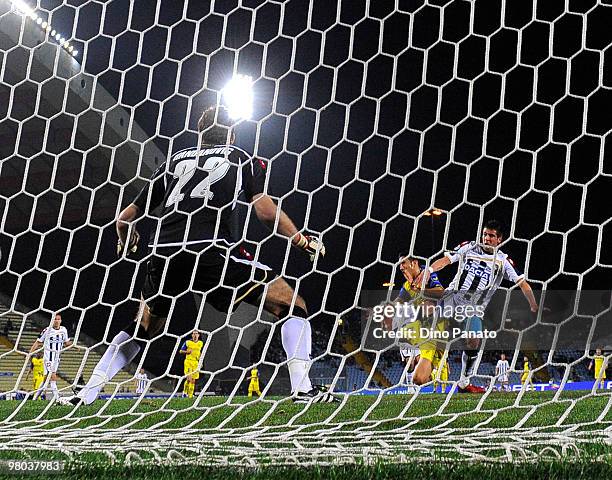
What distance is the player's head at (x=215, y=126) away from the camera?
2637mm

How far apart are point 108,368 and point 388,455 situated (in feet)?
5.74

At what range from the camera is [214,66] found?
6.56 metres

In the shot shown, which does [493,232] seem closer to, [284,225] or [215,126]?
[284,225]

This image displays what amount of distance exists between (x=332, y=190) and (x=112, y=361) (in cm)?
555

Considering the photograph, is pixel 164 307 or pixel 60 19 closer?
pixel 164 307


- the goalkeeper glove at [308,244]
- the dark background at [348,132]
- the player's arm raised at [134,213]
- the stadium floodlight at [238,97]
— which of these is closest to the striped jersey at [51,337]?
the dark background at [348,132]

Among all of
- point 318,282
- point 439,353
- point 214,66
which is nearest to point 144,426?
point 439,353

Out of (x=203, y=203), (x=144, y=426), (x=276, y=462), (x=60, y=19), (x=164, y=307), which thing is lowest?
(x=144, y=426)

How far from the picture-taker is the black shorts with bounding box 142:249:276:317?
8.02 ft

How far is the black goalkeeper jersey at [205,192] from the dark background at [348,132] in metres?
1.32

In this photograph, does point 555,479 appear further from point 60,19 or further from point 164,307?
point 60,19

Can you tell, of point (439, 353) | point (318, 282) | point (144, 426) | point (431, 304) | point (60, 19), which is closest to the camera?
point (144, 426)

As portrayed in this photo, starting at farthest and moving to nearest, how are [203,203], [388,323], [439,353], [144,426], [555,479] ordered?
[388,323] < [439,353] < [203,203] < [144,426] < [555,479]

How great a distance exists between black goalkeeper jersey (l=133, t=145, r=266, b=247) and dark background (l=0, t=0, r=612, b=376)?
132cm
